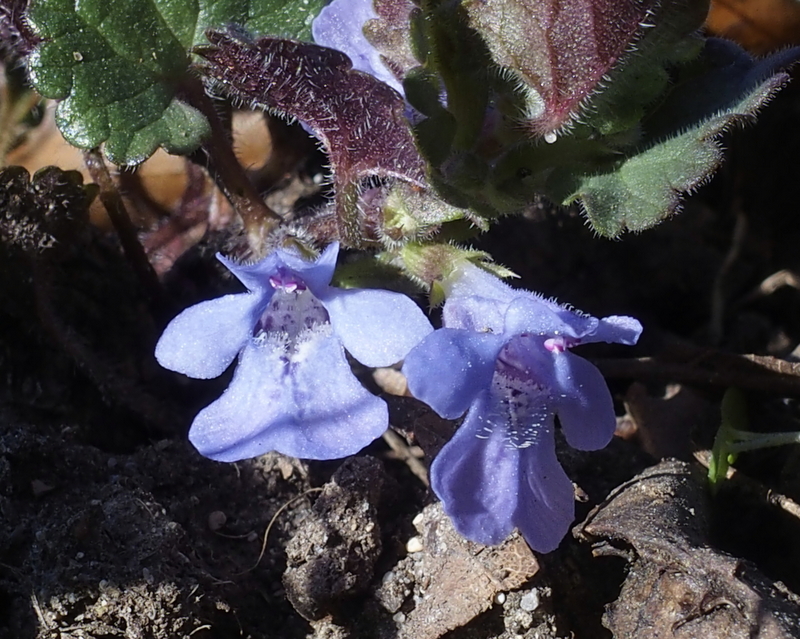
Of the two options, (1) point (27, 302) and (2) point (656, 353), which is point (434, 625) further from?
(1) point (27, 302)

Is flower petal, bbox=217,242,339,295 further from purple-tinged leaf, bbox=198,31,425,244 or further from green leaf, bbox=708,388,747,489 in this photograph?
green leaf, bbox=708,388,747,489

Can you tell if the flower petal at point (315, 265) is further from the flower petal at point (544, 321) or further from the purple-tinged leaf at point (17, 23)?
the purple-tinged leaf at point (17, 23)

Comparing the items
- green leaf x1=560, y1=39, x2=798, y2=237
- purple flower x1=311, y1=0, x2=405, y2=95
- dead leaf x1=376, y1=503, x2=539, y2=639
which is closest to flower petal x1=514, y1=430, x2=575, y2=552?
dead leaf x1=376, y1=503, x2=539, y2=639

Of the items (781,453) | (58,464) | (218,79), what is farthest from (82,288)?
(781,453)

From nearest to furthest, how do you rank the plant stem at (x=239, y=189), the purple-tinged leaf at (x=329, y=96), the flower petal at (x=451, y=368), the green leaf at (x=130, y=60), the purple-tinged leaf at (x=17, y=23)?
1. the flower petal at (x=451, y=368)
2. the purple-tinged leaf at (x=329, y=96)
3. the green leaf at (x=130, y=60)
4. the purple-tinged leaf at (x=17, y=23)
5. the plant stem at (x=239, y=189)

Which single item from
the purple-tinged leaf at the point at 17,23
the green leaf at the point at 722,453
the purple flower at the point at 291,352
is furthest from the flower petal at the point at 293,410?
the purple-tinged leaf at the point at 17,23

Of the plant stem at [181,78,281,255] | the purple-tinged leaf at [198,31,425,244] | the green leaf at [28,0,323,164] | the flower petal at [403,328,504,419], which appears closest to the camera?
the flower petal at [403,328,504,419]
